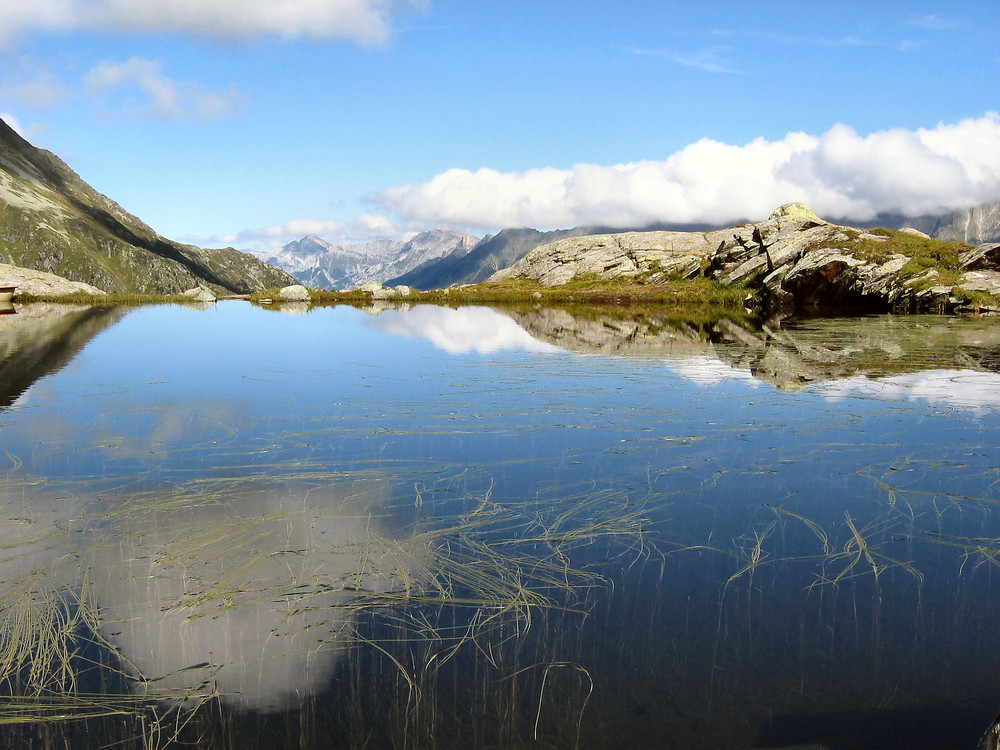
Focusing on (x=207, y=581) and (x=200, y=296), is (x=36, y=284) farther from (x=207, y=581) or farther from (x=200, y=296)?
(x=207, y=581)

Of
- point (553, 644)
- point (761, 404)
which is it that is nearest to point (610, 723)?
point (553, 644)

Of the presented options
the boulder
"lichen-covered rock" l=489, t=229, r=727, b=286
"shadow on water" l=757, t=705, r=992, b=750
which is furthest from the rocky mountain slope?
the boulder

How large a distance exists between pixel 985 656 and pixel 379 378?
22133mm

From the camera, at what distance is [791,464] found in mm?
14836

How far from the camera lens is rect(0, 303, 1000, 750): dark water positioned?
6.51m

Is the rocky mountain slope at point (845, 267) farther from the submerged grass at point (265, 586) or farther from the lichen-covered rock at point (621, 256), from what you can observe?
the submerged grass at point (265, 586)

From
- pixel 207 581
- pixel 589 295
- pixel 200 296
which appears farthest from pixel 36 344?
pixel 200 296

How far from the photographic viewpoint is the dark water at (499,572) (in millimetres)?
6508

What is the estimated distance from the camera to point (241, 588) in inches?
349

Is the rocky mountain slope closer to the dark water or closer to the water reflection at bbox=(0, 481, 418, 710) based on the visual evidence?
the dark water

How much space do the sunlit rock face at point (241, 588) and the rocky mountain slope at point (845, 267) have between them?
6822 centimetres

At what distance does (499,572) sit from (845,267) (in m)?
77.4

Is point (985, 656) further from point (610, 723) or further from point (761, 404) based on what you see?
point (761, 404)

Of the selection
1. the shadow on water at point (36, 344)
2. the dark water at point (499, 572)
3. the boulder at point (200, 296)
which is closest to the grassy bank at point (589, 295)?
the boulder at point (200, 296)
